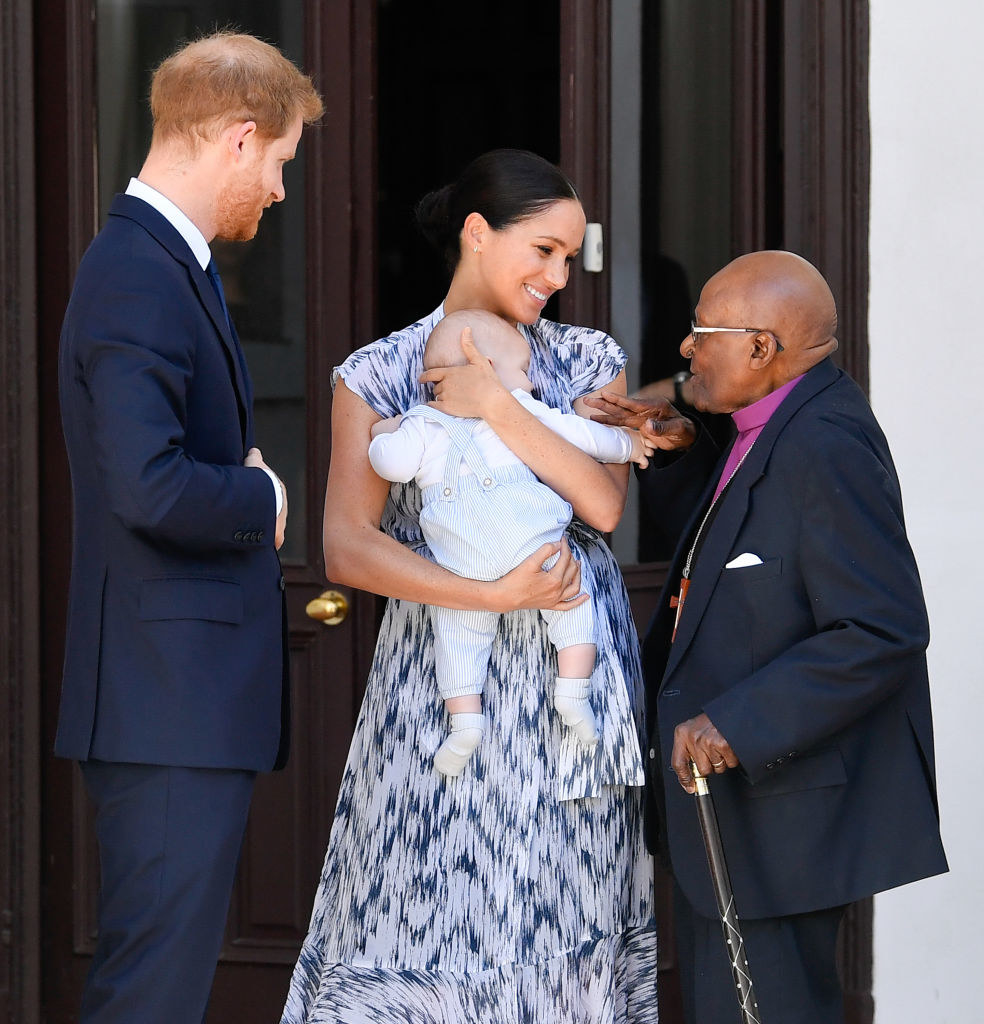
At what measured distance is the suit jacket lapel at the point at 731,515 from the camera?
2.43m

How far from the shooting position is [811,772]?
239 centimetres

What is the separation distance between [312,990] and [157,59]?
8.09ft

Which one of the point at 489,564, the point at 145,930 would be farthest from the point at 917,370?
the point at 145,930

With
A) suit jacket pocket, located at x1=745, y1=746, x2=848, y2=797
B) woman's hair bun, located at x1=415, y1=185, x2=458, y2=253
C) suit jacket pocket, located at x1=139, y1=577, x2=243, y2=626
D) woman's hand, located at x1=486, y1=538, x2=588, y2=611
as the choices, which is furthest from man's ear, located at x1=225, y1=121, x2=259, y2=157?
suit jacket pocket, located at x1=745, y1=746, x2=848, y2=797

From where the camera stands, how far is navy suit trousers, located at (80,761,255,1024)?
221cm

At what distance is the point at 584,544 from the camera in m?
2.65

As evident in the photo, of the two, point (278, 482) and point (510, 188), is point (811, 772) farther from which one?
point (510, 188)

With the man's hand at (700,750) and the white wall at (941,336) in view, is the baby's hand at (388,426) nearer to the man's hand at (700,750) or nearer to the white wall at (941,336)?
the man's hand at (700,750)

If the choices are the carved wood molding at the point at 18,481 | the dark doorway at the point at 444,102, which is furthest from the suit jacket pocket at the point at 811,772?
the dark doorway at the point at 444,102

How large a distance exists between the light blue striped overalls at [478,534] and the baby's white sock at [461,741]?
46mm

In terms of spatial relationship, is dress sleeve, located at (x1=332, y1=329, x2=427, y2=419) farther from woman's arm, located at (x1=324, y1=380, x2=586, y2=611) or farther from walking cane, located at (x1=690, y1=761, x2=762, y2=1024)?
walking cane, located at (x1=690, y1=761, x2=762, y2=1024)

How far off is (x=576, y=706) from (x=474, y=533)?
34 cm

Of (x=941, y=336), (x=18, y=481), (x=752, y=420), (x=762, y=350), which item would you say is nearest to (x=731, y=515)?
(x=752, y=420)

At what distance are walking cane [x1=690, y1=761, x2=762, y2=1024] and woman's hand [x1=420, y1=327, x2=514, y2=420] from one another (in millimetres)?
695
